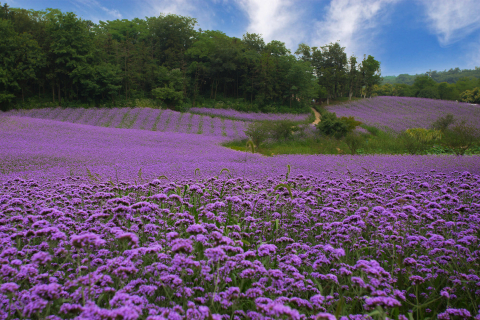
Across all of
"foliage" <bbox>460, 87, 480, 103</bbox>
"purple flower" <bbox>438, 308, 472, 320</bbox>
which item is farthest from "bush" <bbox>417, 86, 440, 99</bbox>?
"purple flower" <bbox>438, 308, 472, 320</bbox>

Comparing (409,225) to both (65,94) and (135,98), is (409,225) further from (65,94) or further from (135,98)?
(65,94)

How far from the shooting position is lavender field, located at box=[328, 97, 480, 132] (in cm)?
3020

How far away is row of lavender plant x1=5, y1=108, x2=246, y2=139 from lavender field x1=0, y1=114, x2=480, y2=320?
1713 cm

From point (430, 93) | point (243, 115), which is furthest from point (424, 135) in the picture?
point (430, 93)

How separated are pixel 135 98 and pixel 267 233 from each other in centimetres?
3532

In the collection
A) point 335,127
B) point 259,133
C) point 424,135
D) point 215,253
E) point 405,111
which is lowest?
point 215,253

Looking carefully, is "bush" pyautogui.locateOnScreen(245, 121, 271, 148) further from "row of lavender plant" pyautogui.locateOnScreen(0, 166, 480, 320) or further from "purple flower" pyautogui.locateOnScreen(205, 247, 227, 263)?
"purple flower" pyautogui.locateOnScreen(205, 247, 227, 263)

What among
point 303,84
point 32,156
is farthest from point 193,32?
point 32,156

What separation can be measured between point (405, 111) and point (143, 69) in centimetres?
3913

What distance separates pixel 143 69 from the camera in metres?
36.2

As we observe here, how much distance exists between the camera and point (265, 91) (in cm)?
3934

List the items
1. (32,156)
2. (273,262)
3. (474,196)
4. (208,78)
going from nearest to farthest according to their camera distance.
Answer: (273,262), (474,196), (32,156), (208,78)

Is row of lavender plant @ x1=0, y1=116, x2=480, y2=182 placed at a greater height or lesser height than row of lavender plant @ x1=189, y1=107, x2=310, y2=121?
lesser

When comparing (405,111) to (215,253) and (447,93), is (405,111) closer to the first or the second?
(447,93)
